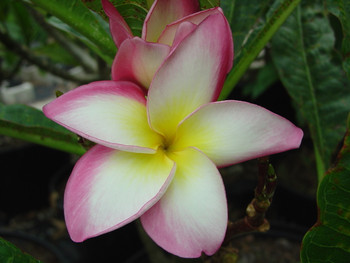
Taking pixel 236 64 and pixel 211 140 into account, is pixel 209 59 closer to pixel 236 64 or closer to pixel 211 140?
pixel 211 140

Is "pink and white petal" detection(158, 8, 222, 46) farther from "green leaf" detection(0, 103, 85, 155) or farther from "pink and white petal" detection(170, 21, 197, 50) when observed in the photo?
"green leaf" detection(0, 103, 85, 155)

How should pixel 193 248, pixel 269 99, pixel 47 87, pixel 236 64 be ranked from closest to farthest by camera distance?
pixel 193 248
pixel 236 64
pixel 269 99
pixel 47 87

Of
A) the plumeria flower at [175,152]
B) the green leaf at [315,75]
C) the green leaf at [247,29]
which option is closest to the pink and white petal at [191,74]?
the plumeria flower at [175,152]

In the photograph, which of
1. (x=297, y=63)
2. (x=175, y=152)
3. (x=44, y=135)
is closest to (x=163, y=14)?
(x=175, y=152)

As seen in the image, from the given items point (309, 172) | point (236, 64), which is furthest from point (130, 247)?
point (236, 64)

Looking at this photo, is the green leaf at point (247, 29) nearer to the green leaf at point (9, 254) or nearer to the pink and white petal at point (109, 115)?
the pink and white petal at point (109, 115)
